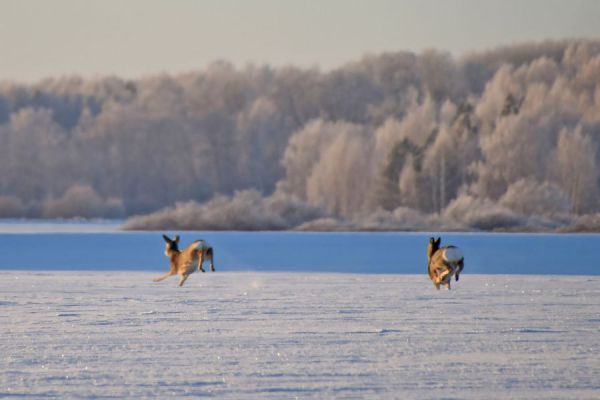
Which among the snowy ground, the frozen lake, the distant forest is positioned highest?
the distant forest

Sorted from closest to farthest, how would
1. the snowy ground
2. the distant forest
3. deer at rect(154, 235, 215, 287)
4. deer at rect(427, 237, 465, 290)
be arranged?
the snowy ground → deer at rect(427, 237, 465, 290) → deer at rect(154, 235, 215, 287) → the distant forest

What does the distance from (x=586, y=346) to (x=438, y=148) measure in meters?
42.3

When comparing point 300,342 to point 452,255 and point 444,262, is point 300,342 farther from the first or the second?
point 444,262

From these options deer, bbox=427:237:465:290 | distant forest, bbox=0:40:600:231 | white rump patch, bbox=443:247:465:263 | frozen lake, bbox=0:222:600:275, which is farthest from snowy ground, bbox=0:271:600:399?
distant forest, bbox=0:40:600:231

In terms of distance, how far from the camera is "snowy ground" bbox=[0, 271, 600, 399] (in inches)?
255

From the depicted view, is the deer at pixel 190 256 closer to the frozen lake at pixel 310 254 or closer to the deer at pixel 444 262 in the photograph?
the deer at pixel 444 262

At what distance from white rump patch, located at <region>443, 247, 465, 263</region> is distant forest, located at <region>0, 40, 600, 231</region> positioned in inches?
1054

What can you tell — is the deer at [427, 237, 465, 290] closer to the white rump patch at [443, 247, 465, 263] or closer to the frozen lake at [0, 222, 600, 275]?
the white rump patch at [443, 247, 465, 263]

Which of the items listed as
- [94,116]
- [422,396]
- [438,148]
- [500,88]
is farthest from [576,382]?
[94,116]

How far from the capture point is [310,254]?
22.0 meters

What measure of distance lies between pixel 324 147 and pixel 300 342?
161 ft

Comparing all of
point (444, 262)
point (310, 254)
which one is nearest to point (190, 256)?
point (444, 262)

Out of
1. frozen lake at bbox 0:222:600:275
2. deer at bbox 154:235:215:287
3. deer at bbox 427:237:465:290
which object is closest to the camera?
deer at bbox 427:237:465:290

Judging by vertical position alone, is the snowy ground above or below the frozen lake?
below
